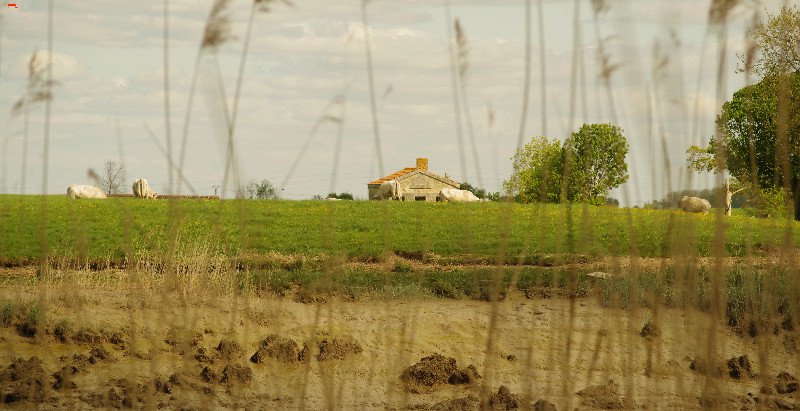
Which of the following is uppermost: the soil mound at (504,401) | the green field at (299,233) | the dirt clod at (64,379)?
the green field at (299,233)

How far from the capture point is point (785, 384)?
530 centimetres

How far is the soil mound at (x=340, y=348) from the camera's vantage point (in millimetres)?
5920

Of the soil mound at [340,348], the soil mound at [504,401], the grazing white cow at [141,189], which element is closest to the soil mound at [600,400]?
the soil mound at [504,401]

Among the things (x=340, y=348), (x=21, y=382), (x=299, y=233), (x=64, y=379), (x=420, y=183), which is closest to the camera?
(x=21, y=382)

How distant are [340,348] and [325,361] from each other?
1.23ft

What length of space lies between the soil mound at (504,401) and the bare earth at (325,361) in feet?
0.05

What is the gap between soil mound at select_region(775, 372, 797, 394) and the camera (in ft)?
16.9

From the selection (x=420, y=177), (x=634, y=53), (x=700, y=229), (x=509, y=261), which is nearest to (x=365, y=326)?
(x=634, y=53)

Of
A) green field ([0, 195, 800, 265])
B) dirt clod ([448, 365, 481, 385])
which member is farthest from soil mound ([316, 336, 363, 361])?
green field ([0, 195, 800, 265])

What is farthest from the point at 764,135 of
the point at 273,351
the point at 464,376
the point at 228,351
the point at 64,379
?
the point at 64,379

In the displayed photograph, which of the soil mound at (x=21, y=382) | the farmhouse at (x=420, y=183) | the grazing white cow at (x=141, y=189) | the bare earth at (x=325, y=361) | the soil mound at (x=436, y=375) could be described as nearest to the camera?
the soil mound at (x=21, y=382)

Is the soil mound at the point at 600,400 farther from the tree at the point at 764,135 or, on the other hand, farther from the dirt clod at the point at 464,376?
the tree at the point at 764,135

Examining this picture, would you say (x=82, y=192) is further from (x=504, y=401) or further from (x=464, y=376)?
(x=504, y=401)

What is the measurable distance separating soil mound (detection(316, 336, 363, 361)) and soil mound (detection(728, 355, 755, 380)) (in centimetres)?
306
